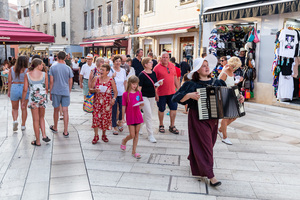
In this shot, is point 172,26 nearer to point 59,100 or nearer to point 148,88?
point 148,88

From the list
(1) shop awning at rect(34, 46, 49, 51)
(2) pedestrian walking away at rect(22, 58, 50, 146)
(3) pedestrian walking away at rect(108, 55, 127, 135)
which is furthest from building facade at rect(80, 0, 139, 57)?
(2) pedestrian walking away at rect(22, 58, 50, 146)

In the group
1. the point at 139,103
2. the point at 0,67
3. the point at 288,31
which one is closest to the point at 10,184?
the point at 139,103

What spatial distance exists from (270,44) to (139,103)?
22.5 feet

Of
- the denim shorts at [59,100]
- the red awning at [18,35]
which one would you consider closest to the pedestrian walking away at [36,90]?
the denim shorts at [59,100]

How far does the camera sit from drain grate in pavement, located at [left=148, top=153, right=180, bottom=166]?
490cm

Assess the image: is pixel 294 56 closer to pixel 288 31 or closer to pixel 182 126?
pixel 288 31

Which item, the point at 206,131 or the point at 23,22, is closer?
the point at 206,131

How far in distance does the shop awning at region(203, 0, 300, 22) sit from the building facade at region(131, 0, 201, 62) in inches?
67.1

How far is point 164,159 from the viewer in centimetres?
507

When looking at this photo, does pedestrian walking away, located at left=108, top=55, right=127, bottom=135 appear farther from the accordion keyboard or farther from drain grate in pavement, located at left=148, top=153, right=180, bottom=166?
the accordion keyboard

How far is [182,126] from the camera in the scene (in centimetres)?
762

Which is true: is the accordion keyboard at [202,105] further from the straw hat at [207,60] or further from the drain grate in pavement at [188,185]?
the drain grate in pavement at [188,185]

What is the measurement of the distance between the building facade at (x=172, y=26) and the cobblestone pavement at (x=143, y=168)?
24.6 ft

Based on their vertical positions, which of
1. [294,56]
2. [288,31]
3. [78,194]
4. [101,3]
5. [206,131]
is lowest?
[78,194]
